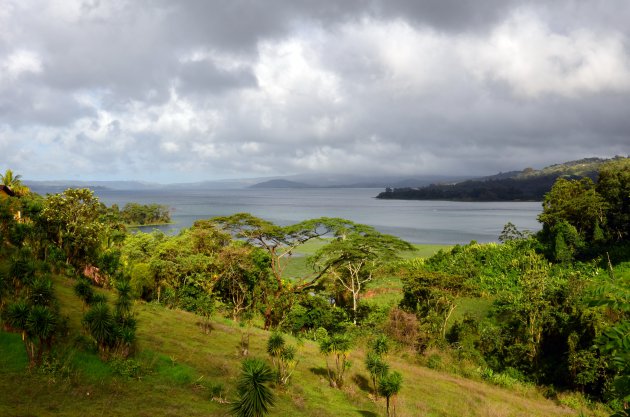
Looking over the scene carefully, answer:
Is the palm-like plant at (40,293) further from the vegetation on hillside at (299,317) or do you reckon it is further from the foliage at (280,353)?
the foliage at (280,353)

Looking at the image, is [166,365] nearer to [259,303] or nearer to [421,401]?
[421,401]

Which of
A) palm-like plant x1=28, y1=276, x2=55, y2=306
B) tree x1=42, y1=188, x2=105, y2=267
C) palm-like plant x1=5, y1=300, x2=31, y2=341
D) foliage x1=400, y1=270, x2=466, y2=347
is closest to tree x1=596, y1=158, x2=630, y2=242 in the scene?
foliage x1=400, y1=270, x2=466, y2=347

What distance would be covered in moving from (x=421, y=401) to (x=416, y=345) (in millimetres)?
10612

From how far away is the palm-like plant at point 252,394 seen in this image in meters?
10.2

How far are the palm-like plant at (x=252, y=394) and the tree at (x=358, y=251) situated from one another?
21106mm

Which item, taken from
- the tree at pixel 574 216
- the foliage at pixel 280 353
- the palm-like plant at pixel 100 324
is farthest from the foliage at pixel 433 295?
the palm-like plant at pixel 100 324

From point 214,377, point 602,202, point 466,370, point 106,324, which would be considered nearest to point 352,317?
point 466,370

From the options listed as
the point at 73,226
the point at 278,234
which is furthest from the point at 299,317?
the point at 73,226

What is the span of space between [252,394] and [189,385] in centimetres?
440

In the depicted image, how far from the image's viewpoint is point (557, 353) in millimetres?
24625

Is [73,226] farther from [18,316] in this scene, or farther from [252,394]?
[252,394]

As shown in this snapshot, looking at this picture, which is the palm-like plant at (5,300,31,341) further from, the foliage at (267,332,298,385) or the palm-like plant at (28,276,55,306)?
the foliage at (267,332,298,385)

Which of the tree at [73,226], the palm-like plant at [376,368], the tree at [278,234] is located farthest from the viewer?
the tree at [278,234]

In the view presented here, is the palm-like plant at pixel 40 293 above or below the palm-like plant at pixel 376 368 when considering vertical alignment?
above
